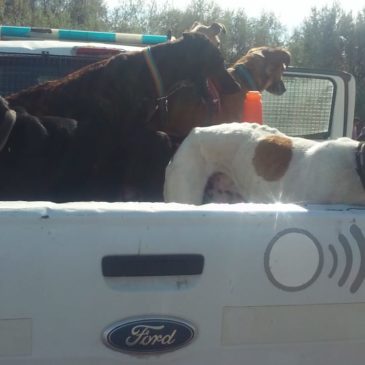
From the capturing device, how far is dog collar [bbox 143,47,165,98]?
17.5 feet

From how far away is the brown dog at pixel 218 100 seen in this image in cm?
576

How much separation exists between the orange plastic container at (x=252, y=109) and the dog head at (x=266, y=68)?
0.53 m

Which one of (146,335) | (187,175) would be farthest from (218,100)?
(146,335)

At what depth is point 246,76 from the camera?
6.73m

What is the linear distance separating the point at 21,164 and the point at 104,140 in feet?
1.99

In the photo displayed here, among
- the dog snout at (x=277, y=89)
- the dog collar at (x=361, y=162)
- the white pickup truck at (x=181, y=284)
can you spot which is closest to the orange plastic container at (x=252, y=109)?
the dog snout at (x=277, y=89)

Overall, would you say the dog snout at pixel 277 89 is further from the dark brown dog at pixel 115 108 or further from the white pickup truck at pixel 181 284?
the white pickup truck at pixel 181 284

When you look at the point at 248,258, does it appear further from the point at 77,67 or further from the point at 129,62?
the point at 77,67

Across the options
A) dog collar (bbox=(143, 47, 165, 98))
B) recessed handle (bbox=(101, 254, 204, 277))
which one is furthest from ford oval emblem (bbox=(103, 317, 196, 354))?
dog collar (bbox=(143, 47, 165, 98))

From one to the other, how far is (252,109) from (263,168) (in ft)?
6.28

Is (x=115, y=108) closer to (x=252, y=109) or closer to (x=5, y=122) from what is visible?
(x=5, y=122)

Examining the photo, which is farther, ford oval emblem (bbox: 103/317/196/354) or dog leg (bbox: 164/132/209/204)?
dog leg (bbox: 164/132/209/204)

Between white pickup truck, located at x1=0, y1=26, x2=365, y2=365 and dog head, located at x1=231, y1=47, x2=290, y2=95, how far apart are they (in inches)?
172

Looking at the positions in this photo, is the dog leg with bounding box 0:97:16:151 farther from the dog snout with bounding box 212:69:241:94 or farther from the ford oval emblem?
the dog snout with bounding box 212:69:241:94
